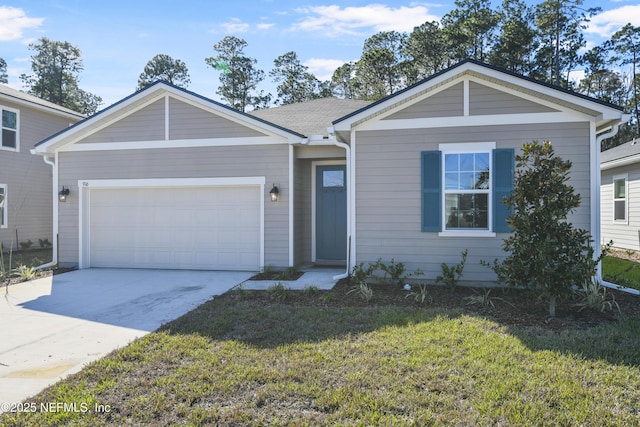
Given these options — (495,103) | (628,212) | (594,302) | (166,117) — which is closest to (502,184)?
(495,103)

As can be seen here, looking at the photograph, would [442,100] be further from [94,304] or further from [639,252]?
[639,252]

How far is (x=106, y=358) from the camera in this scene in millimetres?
3994

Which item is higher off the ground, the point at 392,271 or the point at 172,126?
the point at 172,126

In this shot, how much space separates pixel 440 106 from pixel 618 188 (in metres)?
9.05

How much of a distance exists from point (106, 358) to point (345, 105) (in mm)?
10128

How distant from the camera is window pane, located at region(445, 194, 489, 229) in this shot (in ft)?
23.5

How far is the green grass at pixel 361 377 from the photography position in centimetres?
292

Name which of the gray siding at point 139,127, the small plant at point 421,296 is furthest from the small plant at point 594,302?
the gray siding at point 139,127

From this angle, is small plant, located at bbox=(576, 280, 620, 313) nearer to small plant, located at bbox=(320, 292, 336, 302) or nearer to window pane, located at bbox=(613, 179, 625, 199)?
small plant, located at bbox=(320, 292, 336, 302)

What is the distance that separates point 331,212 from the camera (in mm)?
9570

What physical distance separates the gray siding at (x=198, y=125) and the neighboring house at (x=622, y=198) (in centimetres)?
1039

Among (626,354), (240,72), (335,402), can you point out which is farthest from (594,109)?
(240,72)

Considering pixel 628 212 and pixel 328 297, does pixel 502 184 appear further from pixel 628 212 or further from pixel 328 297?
pixel 628 212

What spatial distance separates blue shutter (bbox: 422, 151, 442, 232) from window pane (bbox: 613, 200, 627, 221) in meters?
8.48
